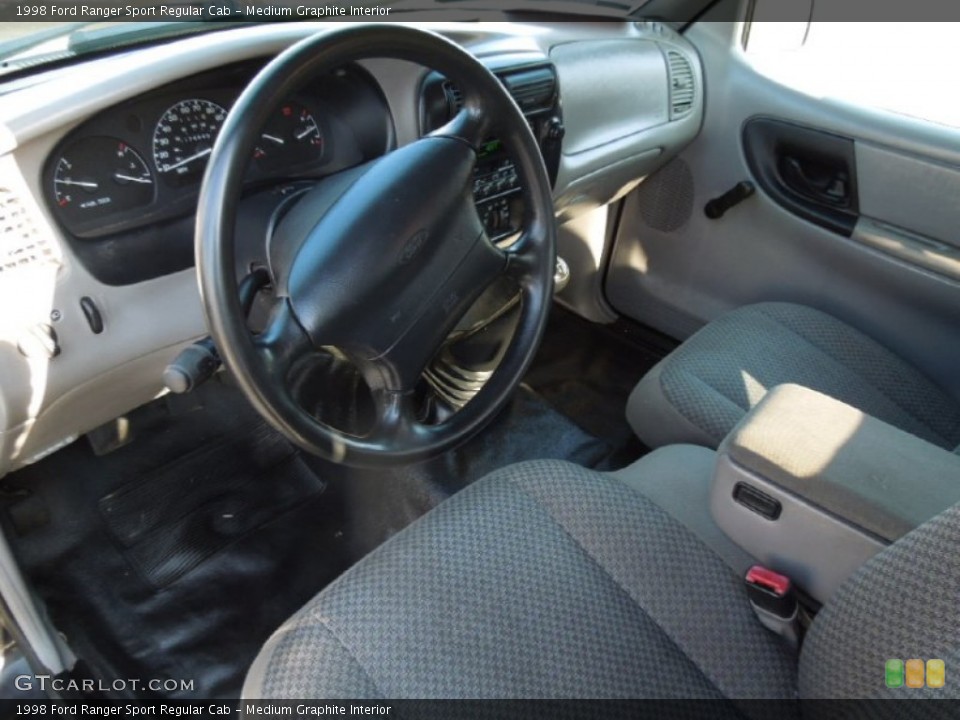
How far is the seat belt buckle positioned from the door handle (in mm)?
1119

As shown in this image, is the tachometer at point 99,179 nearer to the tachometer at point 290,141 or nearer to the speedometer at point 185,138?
the speedometer at point 185,138

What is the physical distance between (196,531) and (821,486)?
1255 millimetres

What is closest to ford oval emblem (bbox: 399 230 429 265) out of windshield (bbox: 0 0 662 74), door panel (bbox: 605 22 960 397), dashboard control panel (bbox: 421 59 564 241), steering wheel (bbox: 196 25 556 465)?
steering wheel (bbox: 196 25 556 465)

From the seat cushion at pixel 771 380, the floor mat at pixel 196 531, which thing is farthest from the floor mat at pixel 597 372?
the seat cushion at pixel 771 380

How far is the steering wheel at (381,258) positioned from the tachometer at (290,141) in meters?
0.21

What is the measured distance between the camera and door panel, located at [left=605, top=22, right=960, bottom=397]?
5.30 ft

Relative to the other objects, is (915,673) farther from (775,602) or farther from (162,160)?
(162,160)

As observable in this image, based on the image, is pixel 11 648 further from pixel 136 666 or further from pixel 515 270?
pixel 515 270

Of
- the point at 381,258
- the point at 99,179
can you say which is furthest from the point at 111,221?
the point at 381,258

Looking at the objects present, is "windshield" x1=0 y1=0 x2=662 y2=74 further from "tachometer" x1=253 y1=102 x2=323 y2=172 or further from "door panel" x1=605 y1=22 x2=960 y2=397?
"door panel" x1=605 y1=22 x2=960 y2=397

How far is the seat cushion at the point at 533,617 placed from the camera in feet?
Result: 2.80

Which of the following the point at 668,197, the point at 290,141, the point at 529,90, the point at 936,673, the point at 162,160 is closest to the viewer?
the point at 936,673

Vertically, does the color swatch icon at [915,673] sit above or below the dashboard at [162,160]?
below

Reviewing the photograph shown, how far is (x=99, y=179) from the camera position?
3.49 feet
